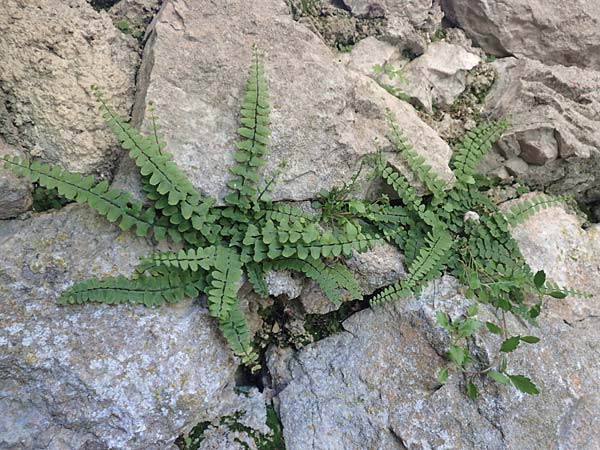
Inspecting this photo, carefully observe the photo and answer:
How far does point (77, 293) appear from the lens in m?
3.64

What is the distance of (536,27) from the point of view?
221 inches

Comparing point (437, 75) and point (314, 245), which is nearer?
point (314, 245)

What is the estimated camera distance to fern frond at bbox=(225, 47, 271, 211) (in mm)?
4090

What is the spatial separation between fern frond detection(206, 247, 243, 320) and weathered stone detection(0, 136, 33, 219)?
5.62 ft

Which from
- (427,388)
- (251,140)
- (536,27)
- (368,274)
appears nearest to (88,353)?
(251,140)

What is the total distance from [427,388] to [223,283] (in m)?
2.05

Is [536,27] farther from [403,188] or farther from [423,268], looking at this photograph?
[423,268]

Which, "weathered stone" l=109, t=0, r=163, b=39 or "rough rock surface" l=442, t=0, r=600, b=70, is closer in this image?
"weathered stone" l=109, t=0, r=163, b=39

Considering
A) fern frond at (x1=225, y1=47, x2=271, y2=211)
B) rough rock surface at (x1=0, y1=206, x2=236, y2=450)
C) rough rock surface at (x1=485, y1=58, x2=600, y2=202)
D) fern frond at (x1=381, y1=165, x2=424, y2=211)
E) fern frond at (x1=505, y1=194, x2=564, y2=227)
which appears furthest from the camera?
rough rock surface at (x1=485, y1=58, x2=600, y2=202)

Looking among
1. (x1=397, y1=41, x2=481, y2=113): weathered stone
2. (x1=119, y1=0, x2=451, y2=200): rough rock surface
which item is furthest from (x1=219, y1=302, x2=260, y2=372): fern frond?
(x1=397, y1=41, x2=481, y2=113): weathered stone

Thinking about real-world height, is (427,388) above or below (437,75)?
below

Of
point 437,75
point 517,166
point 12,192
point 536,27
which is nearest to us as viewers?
point 12,192

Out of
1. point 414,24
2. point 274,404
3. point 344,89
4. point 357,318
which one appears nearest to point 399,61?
point 414,24

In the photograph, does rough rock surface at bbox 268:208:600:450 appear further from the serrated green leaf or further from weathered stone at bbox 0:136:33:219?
weathered stone at bbox 0:136:33:219
